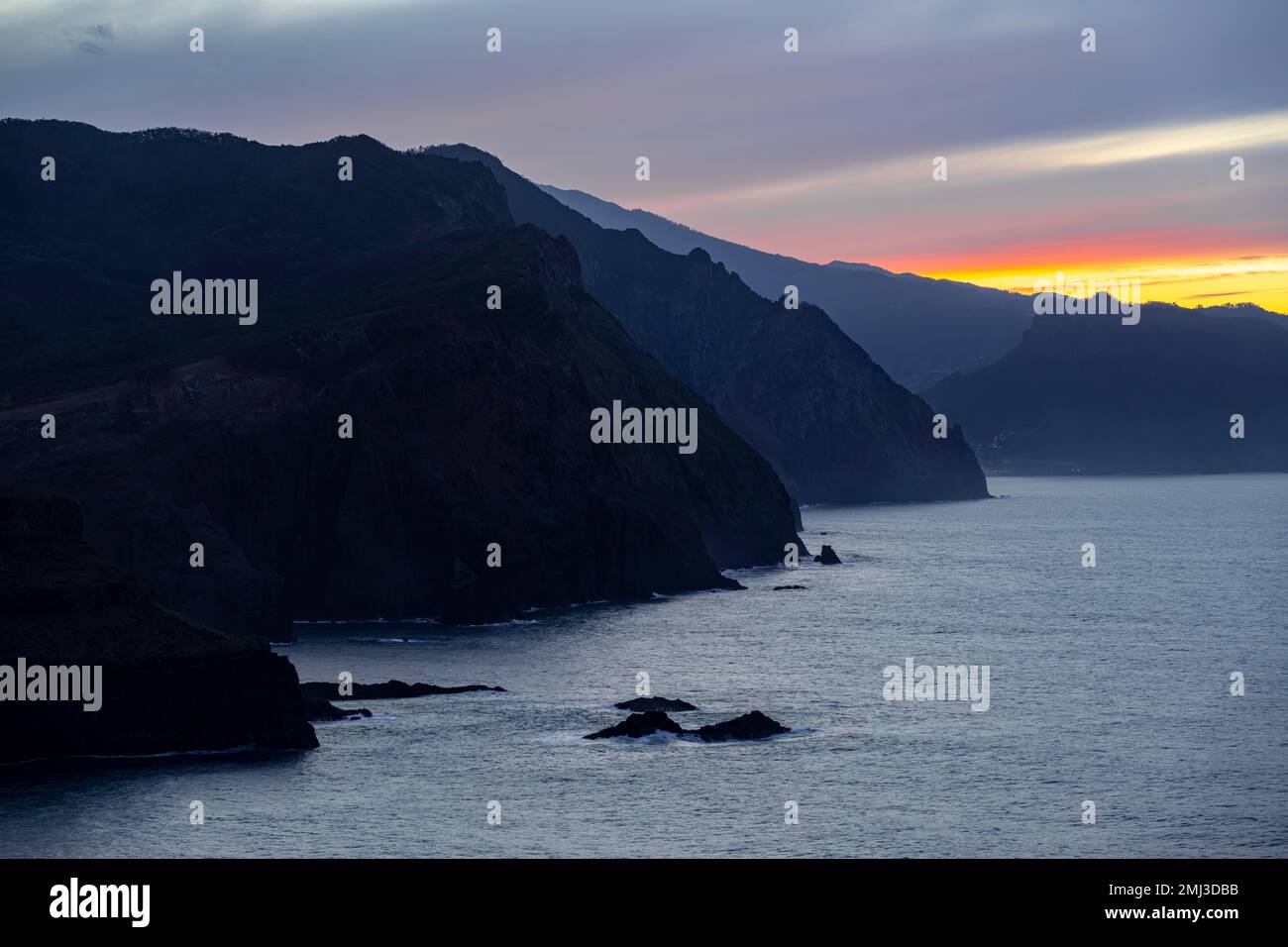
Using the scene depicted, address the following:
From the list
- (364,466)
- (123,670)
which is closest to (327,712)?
(123,670)

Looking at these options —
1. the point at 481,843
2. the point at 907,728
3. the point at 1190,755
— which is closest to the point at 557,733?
the point at 907,728

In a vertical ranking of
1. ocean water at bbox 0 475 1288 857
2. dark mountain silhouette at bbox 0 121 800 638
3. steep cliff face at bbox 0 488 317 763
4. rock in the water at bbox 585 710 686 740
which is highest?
dark mountain silhouette at bbox 0 121 800 638

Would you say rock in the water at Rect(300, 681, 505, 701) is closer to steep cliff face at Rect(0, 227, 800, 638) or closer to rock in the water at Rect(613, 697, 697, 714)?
rock in the water at Rect(613, 697, 697, 714)

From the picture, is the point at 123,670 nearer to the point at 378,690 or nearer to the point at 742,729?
the point at 378,690

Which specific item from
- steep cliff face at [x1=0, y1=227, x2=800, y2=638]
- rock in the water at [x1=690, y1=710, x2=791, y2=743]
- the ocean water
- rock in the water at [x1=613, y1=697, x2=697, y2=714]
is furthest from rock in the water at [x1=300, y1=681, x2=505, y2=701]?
steep cliff face at [x1=0, y1=227, x2=800, y2=638]

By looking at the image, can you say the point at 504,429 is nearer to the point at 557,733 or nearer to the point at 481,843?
the point at 557,733

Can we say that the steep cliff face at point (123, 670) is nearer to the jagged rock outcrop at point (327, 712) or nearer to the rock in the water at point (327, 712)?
the jagged rock outcrop at point (327, 712)
